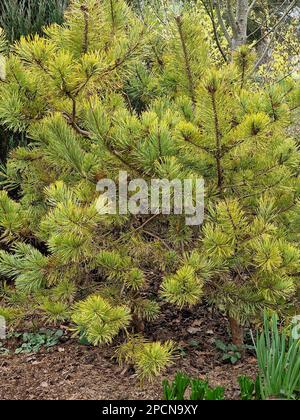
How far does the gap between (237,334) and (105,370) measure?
706 millimetres

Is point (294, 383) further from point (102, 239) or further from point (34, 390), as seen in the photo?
point (34, 390)

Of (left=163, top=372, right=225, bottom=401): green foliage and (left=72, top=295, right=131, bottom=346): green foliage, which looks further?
(left=72, top=295, right=131, bottom=346): green foliage

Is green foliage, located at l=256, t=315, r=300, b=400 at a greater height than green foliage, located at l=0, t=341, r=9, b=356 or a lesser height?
lesser

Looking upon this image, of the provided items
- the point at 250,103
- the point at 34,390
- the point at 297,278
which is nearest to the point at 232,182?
the point at 250,103

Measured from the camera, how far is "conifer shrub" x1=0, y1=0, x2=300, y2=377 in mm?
2180

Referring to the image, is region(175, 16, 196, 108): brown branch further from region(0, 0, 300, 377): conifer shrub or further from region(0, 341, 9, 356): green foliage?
region(0, 341, 9, 356): green foliage

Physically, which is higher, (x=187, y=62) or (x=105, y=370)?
(x=187, y=62)

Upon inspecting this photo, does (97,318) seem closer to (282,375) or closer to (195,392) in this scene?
(195,392)

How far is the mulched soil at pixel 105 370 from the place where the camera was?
8.21 ft

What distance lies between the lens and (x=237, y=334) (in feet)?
9.19

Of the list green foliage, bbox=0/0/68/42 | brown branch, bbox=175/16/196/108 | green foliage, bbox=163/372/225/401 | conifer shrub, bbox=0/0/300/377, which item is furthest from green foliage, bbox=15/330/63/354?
green foliage, bbox=0/0/68/42

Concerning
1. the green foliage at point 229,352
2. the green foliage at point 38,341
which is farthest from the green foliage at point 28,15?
the green foliage at point 229,352

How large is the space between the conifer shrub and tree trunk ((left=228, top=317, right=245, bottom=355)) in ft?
0.71

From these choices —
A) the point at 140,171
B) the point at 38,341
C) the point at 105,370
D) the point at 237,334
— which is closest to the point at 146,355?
the point at 105,370
